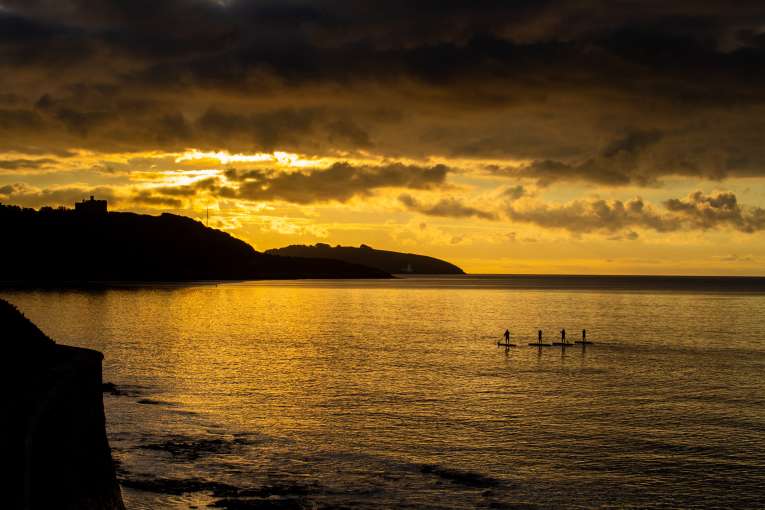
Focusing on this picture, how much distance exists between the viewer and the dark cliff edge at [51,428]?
1716cm

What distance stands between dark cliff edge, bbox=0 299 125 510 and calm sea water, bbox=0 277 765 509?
6.22 m

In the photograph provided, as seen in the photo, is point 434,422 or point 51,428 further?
point 434,422

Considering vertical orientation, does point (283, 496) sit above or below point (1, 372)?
below

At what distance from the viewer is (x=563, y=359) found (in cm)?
7650

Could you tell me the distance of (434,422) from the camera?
42.2 metres

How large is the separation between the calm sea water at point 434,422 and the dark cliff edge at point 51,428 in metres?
6.22

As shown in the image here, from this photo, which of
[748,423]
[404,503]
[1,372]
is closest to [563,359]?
[748,423]

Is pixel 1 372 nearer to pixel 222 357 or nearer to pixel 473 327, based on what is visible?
pixel 222 357

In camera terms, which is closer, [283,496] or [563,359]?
[283,496]

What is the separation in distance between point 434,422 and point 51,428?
2698 centimetres

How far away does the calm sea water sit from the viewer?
29906mm

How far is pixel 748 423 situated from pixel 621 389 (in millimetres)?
13896

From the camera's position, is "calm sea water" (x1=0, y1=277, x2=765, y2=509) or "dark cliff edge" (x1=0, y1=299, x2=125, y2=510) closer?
"dark cliff edge" (x1=0, y1=299, x2=125, y2=510)

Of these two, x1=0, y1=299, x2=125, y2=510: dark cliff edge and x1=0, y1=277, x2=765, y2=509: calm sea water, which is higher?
x1=0, y1=299, x2=125, y2=510: dark cliff edge
